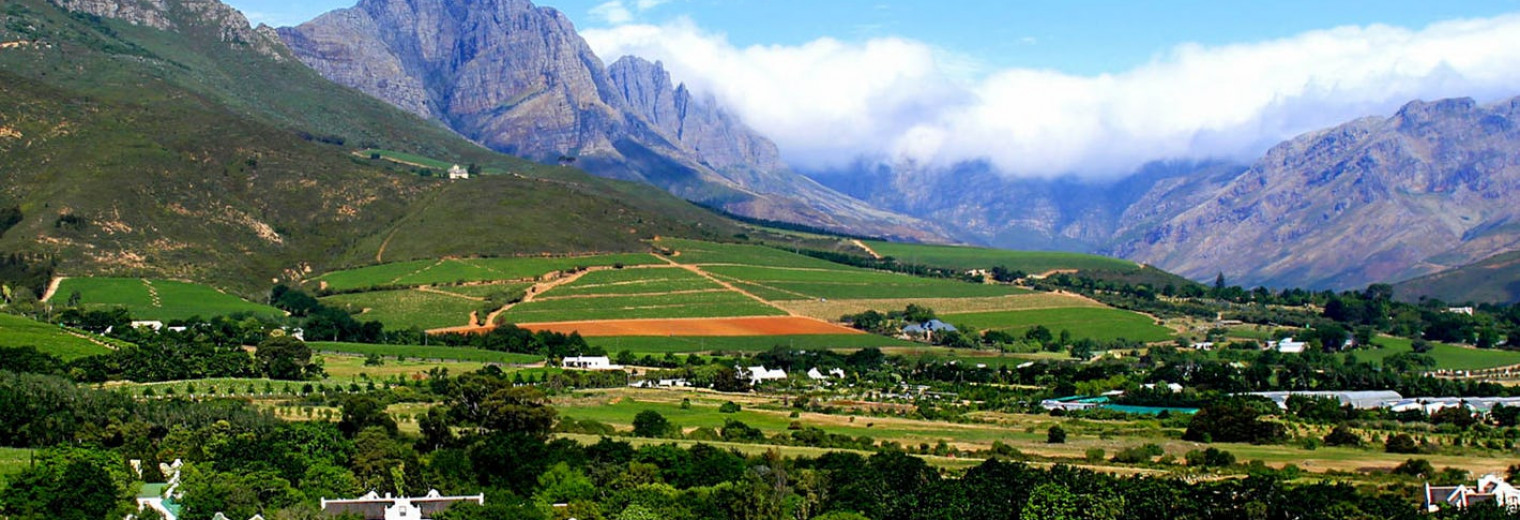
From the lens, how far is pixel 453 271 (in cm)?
14988

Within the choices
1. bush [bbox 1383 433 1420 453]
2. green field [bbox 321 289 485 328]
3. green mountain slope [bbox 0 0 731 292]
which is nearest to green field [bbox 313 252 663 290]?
green mountain slope [bbox 0 0 731 292]

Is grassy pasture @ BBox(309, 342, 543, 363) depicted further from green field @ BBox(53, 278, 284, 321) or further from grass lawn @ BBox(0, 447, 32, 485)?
grass lawn @ BBox(0, 447, 32, 485)

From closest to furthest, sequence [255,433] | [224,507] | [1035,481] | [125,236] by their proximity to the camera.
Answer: [224,507]
[1035,481]
[255,433]
[125,236]

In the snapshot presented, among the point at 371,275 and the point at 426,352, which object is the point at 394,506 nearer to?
the point at 426,352

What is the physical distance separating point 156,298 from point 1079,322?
82.9 m

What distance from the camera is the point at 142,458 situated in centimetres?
6162

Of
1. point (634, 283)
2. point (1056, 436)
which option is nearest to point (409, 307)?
point (634, 283)

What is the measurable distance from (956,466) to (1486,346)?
95433 millimetres

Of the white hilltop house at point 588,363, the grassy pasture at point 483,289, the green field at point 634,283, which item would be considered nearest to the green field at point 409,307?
the grassy pasture at point 483,289

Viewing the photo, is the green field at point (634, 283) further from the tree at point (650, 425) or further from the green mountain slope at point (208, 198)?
the tree at point (650, 425)

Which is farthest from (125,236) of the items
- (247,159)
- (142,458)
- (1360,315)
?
(1360,315)

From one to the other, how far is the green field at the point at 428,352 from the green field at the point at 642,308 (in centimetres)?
1608

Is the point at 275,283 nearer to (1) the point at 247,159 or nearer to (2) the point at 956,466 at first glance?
(1) the point at 247,159

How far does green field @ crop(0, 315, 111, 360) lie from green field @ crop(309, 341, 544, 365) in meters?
17.2
